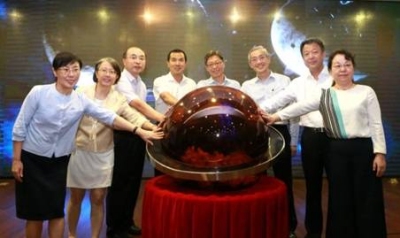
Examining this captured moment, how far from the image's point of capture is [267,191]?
178cm

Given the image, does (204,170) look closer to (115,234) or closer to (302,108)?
(302,108)

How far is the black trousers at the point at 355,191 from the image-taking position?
2176 mm

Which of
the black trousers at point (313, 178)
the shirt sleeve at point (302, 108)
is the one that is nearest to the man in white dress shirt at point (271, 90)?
the black trousers at point (313, 178)

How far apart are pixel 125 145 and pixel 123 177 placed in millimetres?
253

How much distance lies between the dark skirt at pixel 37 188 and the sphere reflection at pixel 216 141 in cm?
66

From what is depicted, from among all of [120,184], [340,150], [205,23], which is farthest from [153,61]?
[340,150]

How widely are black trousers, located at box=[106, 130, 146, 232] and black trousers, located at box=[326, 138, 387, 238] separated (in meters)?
1.38

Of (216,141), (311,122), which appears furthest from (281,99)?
(216,141)

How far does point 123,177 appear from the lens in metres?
2.79

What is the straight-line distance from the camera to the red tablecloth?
1666 millimetres

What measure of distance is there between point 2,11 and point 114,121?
11.2 feet

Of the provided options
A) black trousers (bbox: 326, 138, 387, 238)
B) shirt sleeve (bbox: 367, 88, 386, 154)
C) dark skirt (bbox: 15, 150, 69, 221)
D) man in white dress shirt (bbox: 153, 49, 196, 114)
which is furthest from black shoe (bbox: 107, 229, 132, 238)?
shirt sleeve (bbox: 367, 88, 386, 154)

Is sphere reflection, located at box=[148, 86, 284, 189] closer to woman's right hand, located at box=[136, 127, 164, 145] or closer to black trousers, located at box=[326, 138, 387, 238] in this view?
woman's right hand, located at box=[136, 127, 164, 145]

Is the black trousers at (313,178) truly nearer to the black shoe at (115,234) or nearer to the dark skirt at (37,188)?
the black shoe at (115,234)
